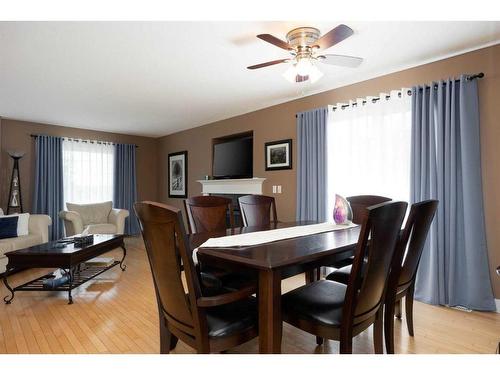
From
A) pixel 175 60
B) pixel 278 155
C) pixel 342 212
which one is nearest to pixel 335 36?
pixel 342 212

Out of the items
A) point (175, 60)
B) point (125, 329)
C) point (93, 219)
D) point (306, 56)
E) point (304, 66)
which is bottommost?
point (125, 329)

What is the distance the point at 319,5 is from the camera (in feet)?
3.49

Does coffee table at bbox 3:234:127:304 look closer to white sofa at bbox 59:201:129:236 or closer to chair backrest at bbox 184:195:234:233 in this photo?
chair backrest at bbox 184:195:234:233

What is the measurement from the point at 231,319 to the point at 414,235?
119cm

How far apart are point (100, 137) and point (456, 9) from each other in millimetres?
6459

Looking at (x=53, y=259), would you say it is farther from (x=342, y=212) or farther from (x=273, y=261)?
(x=342, y=212)

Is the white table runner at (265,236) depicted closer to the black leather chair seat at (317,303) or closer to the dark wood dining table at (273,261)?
the dark wood dining table at (273,261)

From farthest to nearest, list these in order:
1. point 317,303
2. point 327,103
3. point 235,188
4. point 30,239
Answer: point 235,188, point 30,239, point 327,103, point 317,303

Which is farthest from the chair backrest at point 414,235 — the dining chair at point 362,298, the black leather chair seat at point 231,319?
the black leather chair seat at point 231,319

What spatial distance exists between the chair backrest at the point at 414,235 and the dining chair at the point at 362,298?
0.29m

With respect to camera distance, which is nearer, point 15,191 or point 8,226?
point 8,226

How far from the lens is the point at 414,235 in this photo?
1.79 meters

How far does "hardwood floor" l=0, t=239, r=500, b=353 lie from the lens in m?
2.03
